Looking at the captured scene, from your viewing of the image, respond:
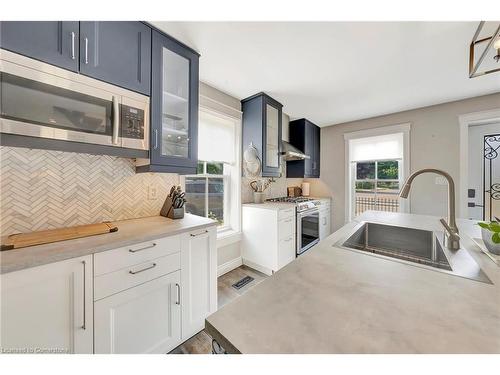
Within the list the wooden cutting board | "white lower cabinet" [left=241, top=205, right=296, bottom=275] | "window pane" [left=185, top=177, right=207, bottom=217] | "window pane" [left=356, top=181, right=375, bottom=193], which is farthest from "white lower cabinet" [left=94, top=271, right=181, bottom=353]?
"window pane" [left=356, top=181, right=375, bottom=193]

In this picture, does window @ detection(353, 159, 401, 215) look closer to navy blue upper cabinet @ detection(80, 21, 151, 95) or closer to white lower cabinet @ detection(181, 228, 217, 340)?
white lower cabinet @ detection(181, 228, 217, 340)

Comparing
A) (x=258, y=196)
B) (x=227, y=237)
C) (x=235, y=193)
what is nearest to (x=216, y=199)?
(x=235, y=193)

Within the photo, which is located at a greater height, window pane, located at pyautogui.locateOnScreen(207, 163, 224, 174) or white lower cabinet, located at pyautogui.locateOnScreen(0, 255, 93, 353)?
window pane, located at pyautogui.locateOnScreen(207, 163, 224, 174)

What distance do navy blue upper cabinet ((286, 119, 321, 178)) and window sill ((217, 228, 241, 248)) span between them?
5.66 feet

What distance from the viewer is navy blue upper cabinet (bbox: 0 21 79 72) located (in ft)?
3.09

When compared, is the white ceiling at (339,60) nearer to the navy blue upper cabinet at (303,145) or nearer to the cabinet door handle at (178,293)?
the navy blue upper cabinet at (303,145)

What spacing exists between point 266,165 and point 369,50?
5.42 ft

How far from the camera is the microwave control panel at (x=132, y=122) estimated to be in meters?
1.32

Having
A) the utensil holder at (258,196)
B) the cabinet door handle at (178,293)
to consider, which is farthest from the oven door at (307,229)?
the cabinet door handle at (178,293)

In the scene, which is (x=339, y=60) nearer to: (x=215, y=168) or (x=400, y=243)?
(x=400, y=243)

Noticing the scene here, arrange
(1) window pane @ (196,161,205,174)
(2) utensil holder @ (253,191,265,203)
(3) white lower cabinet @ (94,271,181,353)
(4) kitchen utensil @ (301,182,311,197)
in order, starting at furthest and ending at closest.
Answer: (4) kitchen utensil @ (301,182,311,197) < (2) utensil holder @ (253,191,265,203) < (1) window pane @ (196,161,205,174) < (3) white lower cabinet @ (94,271,181,353)
